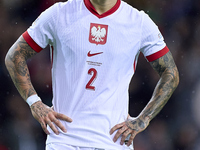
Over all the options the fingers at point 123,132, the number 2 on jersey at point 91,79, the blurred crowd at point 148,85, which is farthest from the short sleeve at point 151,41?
the blurred crowd at point 148,85

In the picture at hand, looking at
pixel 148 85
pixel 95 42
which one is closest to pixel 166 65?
pixel 95 42

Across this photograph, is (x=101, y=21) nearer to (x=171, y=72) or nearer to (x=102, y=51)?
(x=102, y=51)

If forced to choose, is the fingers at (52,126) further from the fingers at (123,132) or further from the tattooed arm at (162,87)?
the tattooed arm at (162,87)

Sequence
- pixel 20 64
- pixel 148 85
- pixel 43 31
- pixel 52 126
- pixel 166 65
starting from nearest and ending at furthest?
1. pixel 52 126
2. pixel 43 31
3. pixel 20 64
4. pixel 166 65
5. pixel 148 85

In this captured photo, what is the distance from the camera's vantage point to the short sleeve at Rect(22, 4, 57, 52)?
9.26ft

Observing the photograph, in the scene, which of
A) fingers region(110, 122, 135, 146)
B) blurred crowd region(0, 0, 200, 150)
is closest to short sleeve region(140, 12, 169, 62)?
fingers region(110, 122, 135, 146)

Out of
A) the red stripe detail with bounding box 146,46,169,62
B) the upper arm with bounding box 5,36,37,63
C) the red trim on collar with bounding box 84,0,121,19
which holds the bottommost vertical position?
the red stripe detail with bounding box 146,46,169,62

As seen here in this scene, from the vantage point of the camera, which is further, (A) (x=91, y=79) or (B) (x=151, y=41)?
(B) (x=151, y=41)

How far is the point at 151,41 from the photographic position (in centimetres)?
295

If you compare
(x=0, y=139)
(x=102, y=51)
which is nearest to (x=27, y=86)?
(x=102, y=51)

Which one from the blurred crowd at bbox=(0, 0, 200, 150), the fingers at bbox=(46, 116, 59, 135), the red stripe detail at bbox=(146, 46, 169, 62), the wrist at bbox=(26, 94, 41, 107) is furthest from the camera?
the blurred crowd at bbox=(0, 0, 200, 150)

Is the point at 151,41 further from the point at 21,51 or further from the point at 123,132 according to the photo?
the point at 21,51

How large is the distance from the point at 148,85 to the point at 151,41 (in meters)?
3.23

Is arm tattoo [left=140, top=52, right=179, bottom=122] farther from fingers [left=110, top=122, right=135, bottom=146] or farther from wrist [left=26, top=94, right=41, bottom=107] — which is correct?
wrist [left=26, top=94, right=41, bottom=107]
